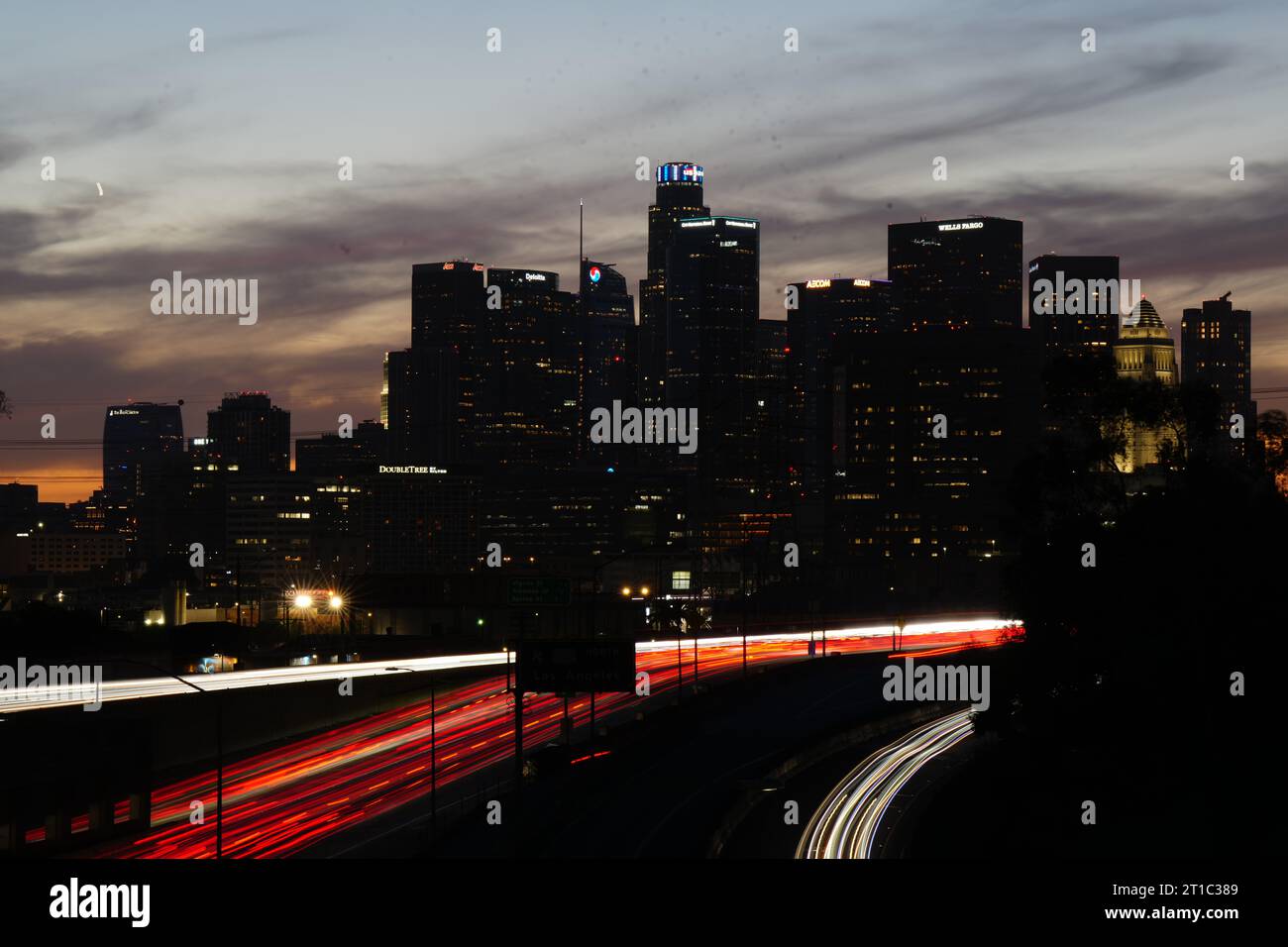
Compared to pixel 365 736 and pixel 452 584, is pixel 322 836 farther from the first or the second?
pixel 452 584

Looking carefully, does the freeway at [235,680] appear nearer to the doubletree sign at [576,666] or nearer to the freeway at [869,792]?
the freeway at [869,792]

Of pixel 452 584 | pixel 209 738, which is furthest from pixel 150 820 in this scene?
pixel 452 584

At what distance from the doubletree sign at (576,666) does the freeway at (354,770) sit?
15.4ft

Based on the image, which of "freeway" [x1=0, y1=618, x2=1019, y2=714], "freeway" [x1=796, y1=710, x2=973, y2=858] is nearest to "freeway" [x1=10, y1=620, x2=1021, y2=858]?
"freeway" [x1=0, y1=618, x2=1019, y2=714]

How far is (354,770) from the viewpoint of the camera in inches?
2525

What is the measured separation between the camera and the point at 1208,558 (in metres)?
43.5

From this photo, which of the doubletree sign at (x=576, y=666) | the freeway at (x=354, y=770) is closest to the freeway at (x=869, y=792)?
the doubletree sign at (x=576, y=666)

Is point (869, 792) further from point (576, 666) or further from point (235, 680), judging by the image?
point (235, 680)

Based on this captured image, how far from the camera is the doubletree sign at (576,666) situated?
5422 cm

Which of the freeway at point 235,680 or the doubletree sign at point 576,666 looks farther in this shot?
the freeway at point 235,680

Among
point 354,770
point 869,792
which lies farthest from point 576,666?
point 869,792

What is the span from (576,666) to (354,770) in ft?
47.7
